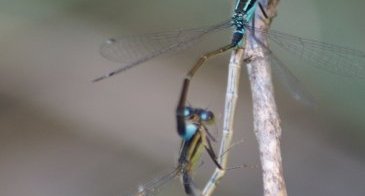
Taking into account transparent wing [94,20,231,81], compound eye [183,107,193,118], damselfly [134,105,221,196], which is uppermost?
transparent wing [94,20,231,81]

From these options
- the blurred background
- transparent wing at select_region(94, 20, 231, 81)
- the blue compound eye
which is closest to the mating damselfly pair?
transparent wing at select_region(94, 20, 231, 81)

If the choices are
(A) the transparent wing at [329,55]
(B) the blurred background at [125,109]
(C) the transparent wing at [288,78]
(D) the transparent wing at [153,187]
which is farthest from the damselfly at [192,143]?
(B) the blurred background at [125,109]

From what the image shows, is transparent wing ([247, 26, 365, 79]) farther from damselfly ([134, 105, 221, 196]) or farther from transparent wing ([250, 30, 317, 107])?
damselfly ([134, 105, 221, 196])

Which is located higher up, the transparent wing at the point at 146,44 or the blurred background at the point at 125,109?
the transparent wing at the point at 146,44

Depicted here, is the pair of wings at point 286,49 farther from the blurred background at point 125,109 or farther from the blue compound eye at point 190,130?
the blurred background at point 125,109

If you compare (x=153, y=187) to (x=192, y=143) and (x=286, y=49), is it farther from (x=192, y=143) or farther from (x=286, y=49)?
(x=286, y=49)

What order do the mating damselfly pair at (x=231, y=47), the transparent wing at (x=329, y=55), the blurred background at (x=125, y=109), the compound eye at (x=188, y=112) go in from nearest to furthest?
the compound eye at (x=188, y=112) < the mating damselfly pair at (x=231, y=47) < the transparent wing at (x=329, y=55) < the blurred background at (x=125, y=109)

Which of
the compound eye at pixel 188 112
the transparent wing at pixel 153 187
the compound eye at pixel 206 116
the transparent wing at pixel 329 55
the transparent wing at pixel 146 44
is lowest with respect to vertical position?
the transparent wing at pixel 153 187
